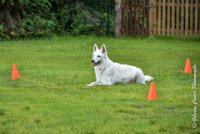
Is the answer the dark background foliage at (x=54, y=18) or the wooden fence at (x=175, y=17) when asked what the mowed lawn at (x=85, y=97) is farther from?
the wooden fence at (x=175, y=17)

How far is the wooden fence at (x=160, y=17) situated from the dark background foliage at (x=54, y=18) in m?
0.97

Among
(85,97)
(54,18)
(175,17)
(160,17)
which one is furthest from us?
(54,18)

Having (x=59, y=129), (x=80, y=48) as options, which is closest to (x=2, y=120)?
(x=59, y=129)

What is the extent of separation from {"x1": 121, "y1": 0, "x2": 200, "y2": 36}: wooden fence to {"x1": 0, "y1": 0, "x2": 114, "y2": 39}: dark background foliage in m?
0.97

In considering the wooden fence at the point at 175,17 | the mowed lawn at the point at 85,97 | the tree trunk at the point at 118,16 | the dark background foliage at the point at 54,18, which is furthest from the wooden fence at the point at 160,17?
the mowed lawn at the point at 85,97

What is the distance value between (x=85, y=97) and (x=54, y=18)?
1735 centimetres

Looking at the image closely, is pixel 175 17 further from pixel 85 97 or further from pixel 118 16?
pixel 85 97

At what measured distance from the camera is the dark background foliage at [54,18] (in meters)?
27.0

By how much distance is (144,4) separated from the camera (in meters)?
28.5

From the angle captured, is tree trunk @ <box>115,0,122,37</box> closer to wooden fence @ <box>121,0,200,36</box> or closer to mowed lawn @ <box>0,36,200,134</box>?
wooden fence @ <box>121,0,200,36</box>

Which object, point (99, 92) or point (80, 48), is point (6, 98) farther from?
point (80, 48)

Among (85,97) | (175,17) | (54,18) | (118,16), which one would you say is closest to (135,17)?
(118,16)

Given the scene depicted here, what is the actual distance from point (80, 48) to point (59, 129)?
13.6m

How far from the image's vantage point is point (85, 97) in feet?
41.0
